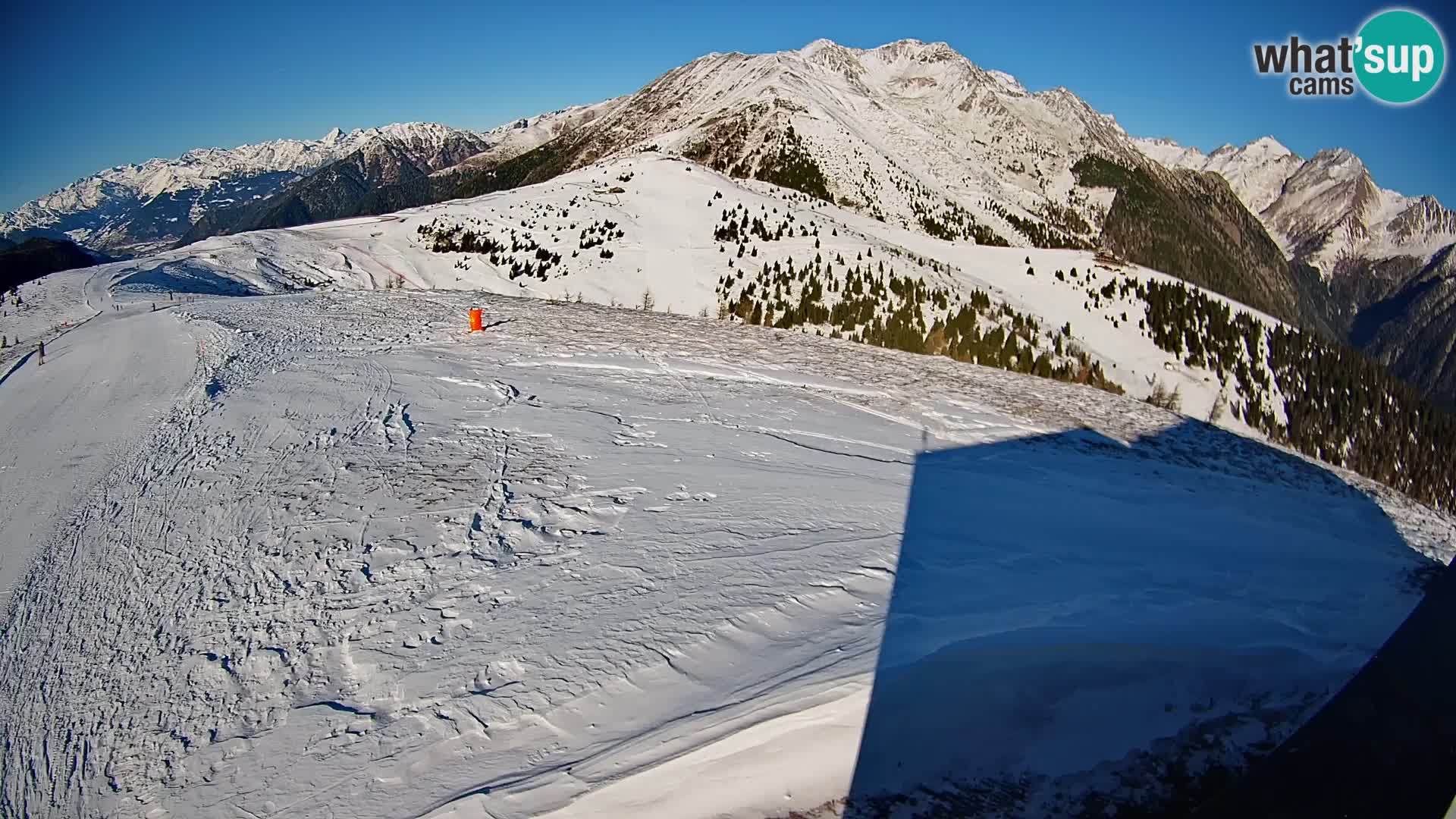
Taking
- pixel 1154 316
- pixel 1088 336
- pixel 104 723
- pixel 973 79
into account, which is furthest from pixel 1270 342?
pixel 973 79

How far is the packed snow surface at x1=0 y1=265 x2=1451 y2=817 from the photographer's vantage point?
3422 mm

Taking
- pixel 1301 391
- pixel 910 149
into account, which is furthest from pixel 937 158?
pixel 1301 391

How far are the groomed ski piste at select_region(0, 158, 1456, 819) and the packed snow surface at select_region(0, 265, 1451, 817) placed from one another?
1.1 inches

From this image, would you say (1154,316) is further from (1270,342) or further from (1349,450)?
(1349,450)

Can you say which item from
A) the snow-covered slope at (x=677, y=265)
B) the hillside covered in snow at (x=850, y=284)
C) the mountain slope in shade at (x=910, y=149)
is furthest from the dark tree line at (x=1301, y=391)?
the mountain slope in shade at (x=910, y=149)

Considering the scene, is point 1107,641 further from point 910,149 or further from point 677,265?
point 910,149

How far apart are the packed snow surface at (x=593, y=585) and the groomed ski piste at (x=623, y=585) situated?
3cm

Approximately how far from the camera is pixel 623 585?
479 centimetres

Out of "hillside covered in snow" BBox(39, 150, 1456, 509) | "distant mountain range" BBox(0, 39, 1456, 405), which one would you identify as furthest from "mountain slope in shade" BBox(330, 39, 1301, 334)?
"hillside covered in snow" BBox(39, 150, 1456, 509)

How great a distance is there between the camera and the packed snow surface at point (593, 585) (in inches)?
135

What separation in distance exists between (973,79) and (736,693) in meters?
186

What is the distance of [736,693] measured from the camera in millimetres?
3762

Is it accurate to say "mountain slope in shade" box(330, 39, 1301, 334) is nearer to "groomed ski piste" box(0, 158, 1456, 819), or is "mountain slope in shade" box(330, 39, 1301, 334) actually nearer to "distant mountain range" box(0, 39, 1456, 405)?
"distant mountain range" box(0, 39, 1456, 405)

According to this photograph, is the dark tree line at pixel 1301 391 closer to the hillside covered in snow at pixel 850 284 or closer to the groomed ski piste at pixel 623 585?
the hillside covered in snow at pixel 850 284
